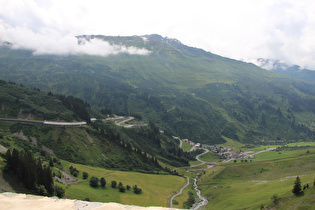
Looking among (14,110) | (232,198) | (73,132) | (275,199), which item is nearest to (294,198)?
(275,199)

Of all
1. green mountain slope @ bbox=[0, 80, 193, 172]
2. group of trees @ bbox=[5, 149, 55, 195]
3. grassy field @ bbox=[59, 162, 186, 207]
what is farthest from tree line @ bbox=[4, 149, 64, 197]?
green mountain slope @ bbox=[0, 80, 193, 172]

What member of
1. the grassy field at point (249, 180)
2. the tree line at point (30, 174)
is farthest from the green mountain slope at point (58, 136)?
the grassy field at point (249, 180)

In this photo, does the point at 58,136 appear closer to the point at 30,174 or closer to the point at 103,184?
the point at 103,184

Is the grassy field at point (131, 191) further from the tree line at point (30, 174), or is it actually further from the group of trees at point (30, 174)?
the group of trees at point (30, 174)

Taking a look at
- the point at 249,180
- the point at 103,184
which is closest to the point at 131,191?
the point at 103,184

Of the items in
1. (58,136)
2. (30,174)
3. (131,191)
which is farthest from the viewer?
(58,136)
